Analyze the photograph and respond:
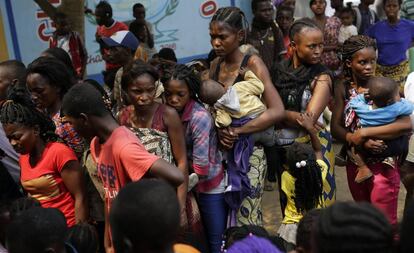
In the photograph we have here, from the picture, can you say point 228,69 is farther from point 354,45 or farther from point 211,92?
point 354,45

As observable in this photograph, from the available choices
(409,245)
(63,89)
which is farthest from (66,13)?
(409,245)

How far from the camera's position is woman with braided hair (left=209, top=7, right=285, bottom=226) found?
362 cm

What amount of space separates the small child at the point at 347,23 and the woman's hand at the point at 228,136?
16.0 ft

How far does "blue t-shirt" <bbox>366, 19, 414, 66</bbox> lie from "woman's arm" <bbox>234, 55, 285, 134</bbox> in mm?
4258

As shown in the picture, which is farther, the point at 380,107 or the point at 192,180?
the point at 380,107

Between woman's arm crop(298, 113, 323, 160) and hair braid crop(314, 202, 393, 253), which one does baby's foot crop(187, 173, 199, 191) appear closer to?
woman's arm crop(298, 113, 323, 160)

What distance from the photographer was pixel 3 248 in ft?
9.26

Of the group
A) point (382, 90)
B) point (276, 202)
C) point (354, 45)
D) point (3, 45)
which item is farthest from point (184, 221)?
point (3, 45)

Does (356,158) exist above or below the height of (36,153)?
below

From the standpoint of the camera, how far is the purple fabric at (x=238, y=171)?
3637mm

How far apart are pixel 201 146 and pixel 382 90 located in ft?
3.84

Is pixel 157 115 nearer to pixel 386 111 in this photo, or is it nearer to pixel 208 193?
pixel 208 193

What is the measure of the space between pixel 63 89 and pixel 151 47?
4.69 meters

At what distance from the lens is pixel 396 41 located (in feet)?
24.1
